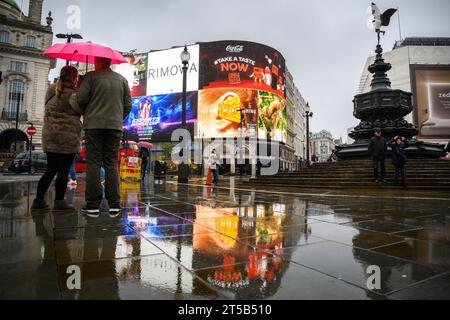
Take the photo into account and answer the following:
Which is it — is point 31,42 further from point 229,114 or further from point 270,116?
point 270,116

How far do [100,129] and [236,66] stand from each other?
42072mm

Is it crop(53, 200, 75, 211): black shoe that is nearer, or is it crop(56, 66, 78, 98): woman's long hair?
crop(56, 66, 78, 98): woman's long hair

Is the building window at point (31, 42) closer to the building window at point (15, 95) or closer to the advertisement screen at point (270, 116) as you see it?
the building window at point (15, 95)

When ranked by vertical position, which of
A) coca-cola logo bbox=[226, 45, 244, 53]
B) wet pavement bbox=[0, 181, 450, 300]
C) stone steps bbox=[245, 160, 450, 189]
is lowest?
wet pavement bbox=[0, 181, 450, 300]

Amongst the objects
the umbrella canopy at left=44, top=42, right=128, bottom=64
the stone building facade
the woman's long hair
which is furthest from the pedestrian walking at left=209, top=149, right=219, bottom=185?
the stone building facade

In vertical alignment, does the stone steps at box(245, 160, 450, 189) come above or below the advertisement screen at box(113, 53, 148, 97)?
below

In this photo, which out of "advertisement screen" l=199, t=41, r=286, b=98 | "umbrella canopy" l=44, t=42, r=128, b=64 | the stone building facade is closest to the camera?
"umbrella canopy" l=44, t=42, r=128, b=64

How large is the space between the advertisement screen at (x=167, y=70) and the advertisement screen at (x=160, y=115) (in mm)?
1366

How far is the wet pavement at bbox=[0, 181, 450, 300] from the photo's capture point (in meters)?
1.41

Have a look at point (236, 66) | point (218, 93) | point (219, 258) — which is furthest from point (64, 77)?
point (236, 66)

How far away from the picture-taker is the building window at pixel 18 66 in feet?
137

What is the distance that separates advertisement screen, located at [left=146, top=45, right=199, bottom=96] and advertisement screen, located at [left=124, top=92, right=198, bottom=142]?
1.37 m

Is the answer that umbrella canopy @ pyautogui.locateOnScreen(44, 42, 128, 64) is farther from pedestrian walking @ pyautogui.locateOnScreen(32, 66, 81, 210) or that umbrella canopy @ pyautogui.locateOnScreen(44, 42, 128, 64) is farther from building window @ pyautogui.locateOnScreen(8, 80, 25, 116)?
building window @ pyautogui.locateOnScreen(8, 80, 25, 116)

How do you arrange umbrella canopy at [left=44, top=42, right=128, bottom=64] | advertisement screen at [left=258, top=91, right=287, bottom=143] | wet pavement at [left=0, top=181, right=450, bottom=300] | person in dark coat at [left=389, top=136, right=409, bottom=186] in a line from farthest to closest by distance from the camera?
advertisement screen at [left=258, top=91, right=287, bottom=143]
person in dark coat at [left=389, top=136, right=409, bottom=186]
umbrella canopy at [left=44, top=42, right=128, bottom=64]
wet pavement at [left=0, top=181, right=450, bottom=300]
